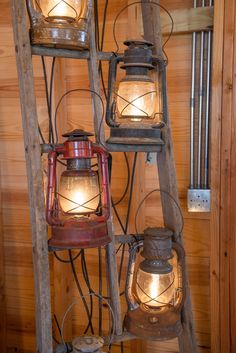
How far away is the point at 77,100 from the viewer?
177cm

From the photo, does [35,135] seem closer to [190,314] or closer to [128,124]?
[128,124]

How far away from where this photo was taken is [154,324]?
1219 millimetres

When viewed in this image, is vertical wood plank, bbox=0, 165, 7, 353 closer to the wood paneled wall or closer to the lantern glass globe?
the wood paneled wall

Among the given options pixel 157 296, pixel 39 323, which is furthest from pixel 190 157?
pixel 39 323

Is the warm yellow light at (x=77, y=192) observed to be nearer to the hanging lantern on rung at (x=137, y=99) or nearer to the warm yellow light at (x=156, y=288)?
the hanging lantern on rung at (x=137, y=99)

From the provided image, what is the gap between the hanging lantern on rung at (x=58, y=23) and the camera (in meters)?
1.12

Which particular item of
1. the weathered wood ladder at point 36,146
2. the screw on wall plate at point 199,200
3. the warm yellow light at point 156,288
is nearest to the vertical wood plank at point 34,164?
the weathered wood ladder at point 36,146

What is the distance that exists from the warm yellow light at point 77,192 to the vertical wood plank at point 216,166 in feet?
2.10

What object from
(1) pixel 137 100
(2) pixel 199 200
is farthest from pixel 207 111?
(1) pixel 137 100

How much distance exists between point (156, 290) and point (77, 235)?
34cm

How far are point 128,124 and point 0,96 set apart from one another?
2.81 feet

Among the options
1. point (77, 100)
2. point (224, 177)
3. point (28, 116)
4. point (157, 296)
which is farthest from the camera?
point (77, 100)

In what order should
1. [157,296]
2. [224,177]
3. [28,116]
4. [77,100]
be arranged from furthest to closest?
[77,100]
[224,177]
[157,296]
[28,116]

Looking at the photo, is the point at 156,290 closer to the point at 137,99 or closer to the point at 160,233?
the point at 160,233
